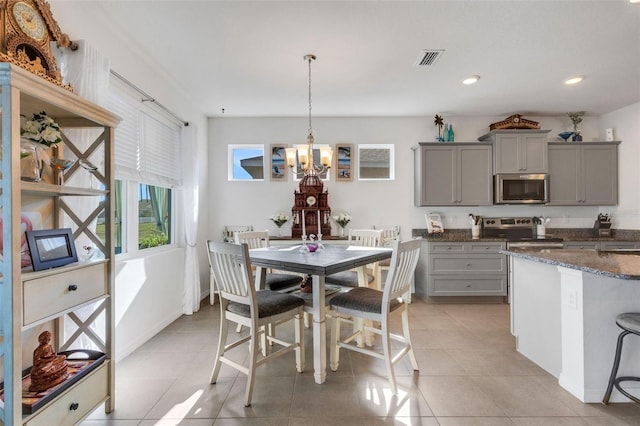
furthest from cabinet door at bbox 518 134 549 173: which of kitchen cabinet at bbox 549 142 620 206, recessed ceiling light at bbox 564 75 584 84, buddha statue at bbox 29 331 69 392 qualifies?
buddha statue at bbox 29 331 69 392

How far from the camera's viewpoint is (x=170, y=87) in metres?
3.31

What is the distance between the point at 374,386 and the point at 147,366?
1.78 meters

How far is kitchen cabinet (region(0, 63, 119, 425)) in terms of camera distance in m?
Result: 1.21

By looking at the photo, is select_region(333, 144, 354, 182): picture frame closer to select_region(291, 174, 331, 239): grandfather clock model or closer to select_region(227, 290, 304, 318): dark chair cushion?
select_region(291, 174, 331, 239): grandfather clock model

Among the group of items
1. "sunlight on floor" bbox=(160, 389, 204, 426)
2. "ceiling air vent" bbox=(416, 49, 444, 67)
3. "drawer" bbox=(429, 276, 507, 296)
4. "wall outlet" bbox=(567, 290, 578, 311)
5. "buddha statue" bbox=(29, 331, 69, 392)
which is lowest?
"sunlight on floor" bbox=(160, 389, 204, 426)

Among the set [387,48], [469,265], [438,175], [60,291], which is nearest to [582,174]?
[438,175]

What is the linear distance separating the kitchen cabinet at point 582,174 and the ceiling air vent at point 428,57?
105 inches

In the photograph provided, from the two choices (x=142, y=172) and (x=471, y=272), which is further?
(x=471, y=272)

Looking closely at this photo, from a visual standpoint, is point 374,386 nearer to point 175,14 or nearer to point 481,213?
point 175,14

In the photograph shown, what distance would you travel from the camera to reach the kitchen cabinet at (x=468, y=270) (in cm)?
397

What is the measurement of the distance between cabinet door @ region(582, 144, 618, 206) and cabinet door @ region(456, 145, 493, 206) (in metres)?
1.39

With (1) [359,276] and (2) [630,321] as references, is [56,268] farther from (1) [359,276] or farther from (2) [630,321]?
(2) [630,321]

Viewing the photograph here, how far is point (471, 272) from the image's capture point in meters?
3.98

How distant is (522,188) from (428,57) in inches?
102
